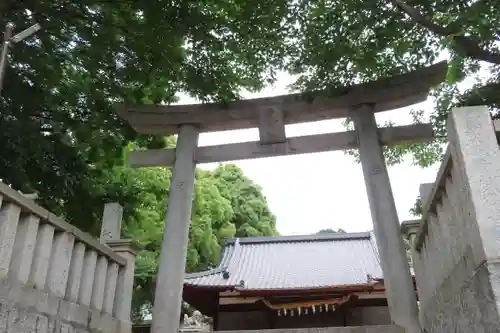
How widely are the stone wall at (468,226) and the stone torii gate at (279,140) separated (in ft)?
4.87

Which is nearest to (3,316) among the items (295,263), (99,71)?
(99,71)

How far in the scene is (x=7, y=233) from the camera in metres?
3.37

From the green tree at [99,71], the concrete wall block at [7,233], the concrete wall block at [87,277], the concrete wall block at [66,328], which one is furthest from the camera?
the green tree at [99,71]

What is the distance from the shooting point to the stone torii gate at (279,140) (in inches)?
208

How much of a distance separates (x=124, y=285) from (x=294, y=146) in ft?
9.25

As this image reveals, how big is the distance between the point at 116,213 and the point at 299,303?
5.70 m

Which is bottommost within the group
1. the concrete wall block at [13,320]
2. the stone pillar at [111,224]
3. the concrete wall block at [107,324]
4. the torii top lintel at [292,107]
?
the concrete wall block at [13,320]

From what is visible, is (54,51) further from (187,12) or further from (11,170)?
(187,12)

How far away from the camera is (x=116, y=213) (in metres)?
5.42

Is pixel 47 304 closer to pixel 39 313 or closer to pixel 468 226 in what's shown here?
pixel 39 313

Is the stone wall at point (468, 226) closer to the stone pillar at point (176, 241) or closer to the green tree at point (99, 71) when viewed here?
the stone pillar at point (176, 241)

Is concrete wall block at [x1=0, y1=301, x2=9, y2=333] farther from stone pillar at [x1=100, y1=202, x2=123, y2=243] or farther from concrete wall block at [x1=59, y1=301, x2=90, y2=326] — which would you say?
stone pillar at [x1=100, y1=202, x2=123, y2=243]

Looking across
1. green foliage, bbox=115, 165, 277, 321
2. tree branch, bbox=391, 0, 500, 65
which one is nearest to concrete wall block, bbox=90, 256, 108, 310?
green foliage, bbox=115, 165, 277, 321

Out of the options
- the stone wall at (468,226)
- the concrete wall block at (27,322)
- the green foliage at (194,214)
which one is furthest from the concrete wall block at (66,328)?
the stone wall at (468,226)
